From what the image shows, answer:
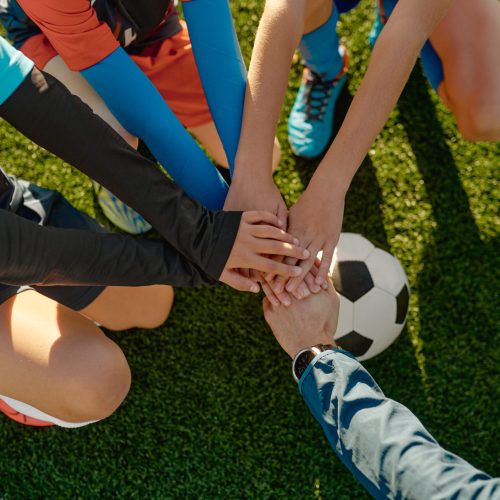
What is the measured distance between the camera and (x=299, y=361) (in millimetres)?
1602

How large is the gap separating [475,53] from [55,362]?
158 cm

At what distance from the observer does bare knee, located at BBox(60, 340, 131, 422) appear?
1.77 m

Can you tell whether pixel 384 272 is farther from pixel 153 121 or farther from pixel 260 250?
pixel 153 121

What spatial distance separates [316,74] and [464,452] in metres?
1.47

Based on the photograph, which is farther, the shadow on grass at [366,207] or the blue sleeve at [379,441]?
the shadow on grass at [366,207]

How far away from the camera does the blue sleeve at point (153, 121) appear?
1.69m

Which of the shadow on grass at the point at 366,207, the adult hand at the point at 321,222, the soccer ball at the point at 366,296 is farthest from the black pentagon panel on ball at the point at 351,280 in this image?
the shadow on grass at the point at 366,207

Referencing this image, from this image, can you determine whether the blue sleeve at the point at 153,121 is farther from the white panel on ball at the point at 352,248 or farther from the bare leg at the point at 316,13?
Answer: the bare leg at the point at 316,13

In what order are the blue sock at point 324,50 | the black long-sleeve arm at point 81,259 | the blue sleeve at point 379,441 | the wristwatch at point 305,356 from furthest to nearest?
the blue sock at point 324,50 → the wristwatch at point 305,356 → the black long-sleeve arm at point 81,259 → the blue sleeve at point 379,441

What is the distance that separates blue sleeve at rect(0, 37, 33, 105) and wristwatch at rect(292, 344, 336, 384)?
98 cm

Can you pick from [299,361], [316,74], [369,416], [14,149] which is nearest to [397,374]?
[299,361]

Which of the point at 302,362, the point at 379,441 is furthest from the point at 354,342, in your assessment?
the point at 379,441

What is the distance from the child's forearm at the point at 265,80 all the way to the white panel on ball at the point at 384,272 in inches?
19.6

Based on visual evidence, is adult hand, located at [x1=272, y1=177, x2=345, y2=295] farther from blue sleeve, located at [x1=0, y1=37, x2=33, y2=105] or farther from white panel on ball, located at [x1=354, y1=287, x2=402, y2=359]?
blue sleeve, located at [x1=0, y1=37, x2=33, y2=105]
